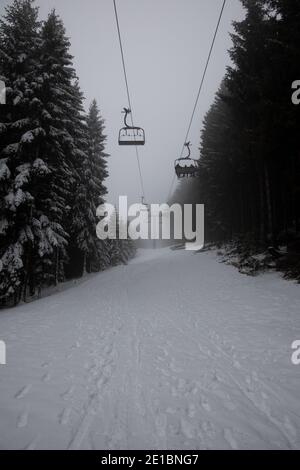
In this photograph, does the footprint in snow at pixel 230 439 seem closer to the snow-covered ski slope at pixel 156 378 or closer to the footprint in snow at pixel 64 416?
the snow-covered ski slope at pixel 156 378

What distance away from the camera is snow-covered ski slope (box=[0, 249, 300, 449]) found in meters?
3.55

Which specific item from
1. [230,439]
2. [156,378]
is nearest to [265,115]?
[156,378]

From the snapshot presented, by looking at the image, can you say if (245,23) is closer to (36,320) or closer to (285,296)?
(285,296)

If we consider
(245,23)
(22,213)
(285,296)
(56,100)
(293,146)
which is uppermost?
(245,23)

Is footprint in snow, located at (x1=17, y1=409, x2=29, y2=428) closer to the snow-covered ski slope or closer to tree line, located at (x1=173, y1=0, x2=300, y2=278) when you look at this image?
the snow-covered ski slope

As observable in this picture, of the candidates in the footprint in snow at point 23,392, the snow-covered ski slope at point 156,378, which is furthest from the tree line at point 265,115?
the footprint in snow at point 23,392

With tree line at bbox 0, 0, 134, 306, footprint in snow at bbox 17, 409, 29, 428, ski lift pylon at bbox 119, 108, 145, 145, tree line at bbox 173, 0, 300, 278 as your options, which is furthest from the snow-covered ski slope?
ski lift pylon at bbox 119, 108, 145, 145

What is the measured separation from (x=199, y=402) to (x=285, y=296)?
6915 mm

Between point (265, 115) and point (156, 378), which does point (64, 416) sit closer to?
point (156, 378)

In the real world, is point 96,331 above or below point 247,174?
below

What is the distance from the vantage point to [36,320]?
929cm

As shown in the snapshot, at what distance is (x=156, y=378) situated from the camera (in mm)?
5051
